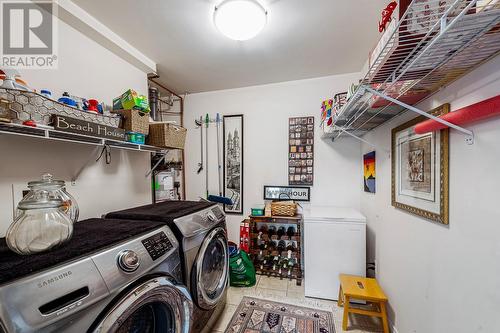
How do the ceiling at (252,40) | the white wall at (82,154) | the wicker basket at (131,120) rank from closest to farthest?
the white wall at (82,154)
the ceiling at (252,40)
the wicker basket at (131,120)

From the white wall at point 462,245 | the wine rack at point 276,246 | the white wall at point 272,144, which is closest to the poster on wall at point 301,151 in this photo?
the white wall at point 272,144

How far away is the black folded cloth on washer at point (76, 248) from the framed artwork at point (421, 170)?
1545mm

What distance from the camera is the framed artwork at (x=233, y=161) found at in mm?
2912

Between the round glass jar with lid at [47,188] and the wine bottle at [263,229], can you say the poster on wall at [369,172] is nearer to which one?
the wine bottle at [263,229]

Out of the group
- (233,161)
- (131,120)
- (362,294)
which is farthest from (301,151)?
(131,120)

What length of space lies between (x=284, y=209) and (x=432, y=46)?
2000mm

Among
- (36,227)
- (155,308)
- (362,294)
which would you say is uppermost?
(36,227)

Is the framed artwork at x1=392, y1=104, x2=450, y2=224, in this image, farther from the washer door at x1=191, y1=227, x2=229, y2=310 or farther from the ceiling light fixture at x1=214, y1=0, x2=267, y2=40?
the washer door at x1=191, y1=227, x2=229, y2=310

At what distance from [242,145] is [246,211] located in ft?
3.09

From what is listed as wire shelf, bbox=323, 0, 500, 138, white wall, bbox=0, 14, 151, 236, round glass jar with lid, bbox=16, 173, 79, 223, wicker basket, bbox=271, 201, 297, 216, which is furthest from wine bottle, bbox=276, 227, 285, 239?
round glass jar with lid, bbox=16, 173, 79, 223

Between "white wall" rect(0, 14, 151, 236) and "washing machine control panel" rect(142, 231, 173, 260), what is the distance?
0.91 meters

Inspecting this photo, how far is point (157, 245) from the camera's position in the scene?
3.46 feet

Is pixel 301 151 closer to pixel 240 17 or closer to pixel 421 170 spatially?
pixel 421 170

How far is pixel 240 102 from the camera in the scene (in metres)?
2.92
